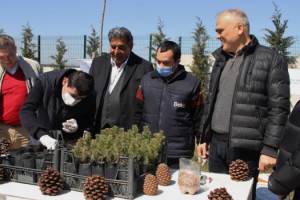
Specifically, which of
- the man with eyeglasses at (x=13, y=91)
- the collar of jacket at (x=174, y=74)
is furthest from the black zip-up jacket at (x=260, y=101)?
the man with eyeglasses at (x=13, y=91)

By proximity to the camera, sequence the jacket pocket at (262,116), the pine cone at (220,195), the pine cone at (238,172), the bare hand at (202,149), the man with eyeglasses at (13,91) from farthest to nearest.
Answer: the man with eyeglasses at (13,91), the bare hand at (202,149), the jacket pocket at (262,116), the pine cone at (238,172), the pine cone at (220,195)

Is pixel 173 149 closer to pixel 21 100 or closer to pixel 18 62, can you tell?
pixel 21 100

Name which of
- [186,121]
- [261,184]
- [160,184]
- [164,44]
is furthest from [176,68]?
[261,184]

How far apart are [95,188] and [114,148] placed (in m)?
0.21

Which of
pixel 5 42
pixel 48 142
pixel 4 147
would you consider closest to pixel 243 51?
pixel 48 142

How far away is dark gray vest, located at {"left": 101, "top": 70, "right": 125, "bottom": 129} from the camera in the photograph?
119 inches

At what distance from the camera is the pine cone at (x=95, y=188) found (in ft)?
5.41

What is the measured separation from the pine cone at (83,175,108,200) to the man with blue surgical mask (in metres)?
1.08

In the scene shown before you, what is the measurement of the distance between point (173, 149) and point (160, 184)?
769 millimetres

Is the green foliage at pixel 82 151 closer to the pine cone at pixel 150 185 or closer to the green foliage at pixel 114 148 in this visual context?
the green foliage at pixel 114 148

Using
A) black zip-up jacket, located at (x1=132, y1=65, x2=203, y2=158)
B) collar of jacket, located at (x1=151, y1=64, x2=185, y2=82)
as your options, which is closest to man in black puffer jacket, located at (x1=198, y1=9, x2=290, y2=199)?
black zip-up jacket, located at (x1=132, y1=65, x2=203, y2=158)

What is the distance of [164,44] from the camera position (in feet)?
9.14

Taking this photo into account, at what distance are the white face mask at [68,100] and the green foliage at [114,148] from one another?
1.60 ft

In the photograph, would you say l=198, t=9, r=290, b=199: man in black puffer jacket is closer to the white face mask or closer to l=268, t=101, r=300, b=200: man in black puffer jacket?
l=268, t=101, r=300, b=200: man in black puffer jacket
